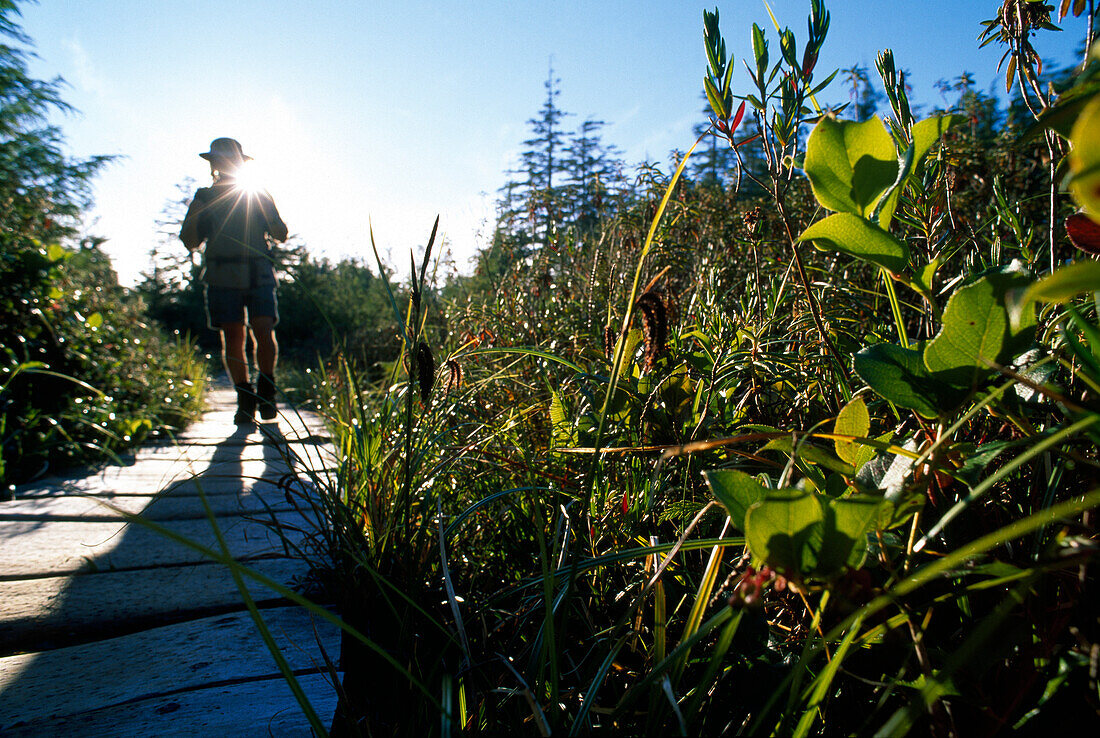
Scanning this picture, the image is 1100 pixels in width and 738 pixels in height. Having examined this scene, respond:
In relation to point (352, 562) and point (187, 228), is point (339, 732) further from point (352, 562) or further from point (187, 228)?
point (187, 228)

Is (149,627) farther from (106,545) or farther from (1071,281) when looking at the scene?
(1071,281)

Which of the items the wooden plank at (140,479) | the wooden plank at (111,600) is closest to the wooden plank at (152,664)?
the wooden plank at (111,600)

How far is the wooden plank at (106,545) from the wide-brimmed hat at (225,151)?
11.1 ft

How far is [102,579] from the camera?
1.54 meters

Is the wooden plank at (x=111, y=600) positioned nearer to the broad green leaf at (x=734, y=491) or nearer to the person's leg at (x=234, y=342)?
the broad green leaf at (x=734, y=491)

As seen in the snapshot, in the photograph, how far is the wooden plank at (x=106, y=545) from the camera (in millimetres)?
1626

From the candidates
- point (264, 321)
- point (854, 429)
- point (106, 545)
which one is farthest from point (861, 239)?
point (264, 321)

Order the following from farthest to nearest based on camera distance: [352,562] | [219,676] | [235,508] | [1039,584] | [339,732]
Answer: [235,508], [352,562], [219,676], [339,732], [1039,584]

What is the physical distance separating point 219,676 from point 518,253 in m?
3.10

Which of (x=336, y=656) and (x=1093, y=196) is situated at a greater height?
(x=1093, y=196)

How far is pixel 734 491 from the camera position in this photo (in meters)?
0.56

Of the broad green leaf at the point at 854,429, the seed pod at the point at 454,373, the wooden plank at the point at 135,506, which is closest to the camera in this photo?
the broad green leaf at the point at 854,429

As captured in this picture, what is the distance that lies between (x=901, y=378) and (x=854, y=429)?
8cm

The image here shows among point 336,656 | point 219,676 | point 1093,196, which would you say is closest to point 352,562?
point 336,656
